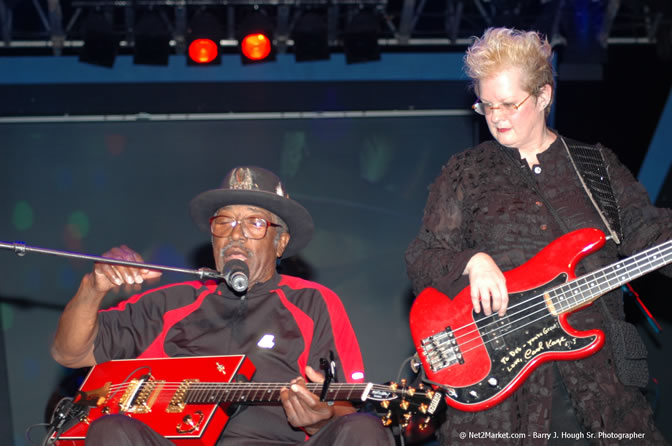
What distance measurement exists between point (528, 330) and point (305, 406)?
863 mm

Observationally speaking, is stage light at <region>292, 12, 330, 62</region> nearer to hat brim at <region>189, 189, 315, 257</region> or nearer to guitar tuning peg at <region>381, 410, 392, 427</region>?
hat brim at <region>189, 189, 315, 257</region>

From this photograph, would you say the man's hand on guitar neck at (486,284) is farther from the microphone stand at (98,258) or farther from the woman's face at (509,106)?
the microphone stand at (98,258)

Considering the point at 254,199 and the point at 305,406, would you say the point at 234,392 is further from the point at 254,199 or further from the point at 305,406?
the point at 254,199

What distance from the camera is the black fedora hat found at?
11.6ft

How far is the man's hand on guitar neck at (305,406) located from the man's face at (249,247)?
2.64 ft

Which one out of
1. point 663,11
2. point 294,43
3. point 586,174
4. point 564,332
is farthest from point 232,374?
point 663,11

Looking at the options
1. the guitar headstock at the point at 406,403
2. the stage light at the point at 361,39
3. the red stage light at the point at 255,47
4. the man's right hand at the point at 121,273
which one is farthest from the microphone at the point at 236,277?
the stage light at the point at 361,39

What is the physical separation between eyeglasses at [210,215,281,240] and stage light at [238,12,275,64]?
2.74m

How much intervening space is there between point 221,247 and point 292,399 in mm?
937

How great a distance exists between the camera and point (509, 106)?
2.84m

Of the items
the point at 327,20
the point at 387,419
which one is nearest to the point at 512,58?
the point at 387,419

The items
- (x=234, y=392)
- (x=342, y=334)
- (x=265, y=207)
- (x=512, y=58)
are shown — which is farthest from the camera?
(x=265, y=207)

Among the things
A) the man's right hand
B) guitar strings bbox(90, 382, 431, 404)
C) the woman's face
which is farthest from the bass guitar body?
the man's right hand

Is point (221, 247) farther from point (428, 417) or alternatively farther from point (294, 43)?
point (294, 43)
